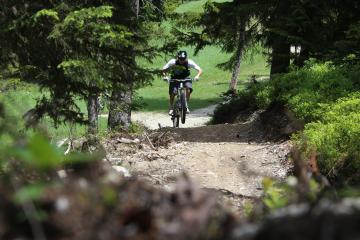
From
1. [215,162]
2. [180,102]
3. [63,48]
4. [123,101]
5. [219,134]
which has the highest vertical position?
[63,48]

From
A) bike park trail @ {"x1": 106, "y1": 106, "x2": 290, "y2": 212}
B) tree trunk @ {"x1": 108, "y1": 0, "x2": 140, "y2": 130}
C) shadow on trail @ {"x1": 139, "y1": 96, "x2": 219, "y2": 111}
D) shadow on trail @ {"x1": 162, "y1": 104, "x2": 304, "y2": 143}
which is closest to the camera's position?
bike park trail @ {"x1": 106, "y1": 106, "x2": 290, "y2": 212}

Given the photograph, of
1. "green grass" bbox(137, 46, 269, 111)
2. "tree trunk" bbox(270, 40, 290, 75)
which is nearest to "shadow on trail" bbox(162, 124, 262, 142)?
"tree trunk" bbox(270, 40, 290, 75)

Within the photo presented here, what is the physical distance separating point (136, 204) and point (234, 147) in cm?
911

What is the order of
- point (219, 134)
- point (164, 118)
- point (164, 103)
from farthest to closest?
point (164, 103)
point (164, 118)
point (219, 134)

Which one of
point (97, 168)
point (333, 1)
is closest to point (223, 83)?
point (333, 1)

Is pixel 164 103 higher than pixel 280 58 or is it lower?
lower

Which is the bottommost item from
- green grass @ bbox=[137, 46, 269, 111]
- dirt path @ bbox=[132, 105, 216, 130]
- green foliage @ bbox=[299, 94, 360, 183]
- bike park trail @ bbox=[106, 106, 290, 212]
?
green grass @ bbox=[137, 46, 269, 111]

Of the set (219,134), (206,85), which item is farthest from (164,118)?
(206,85)

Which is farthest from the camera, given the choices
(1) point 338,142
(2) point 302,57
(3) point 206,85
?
(3) point 206,85

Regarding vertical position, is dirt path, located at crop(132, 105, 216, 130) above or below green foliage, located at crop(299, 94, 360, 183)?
below

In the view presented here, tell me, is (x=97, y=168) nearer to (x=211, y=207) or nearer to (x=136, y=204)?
(x=136, y=204)

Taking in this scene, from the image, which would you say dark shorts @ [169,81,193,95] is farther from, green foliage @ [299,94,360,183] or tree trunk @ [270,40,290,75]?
green foliage @ [299,94,360,183]

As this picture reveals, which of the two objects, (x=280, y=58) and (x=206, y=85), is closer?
(x=280, y=58)

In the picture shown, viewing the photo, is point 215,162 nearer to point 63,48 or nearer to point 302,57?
point 63,48
